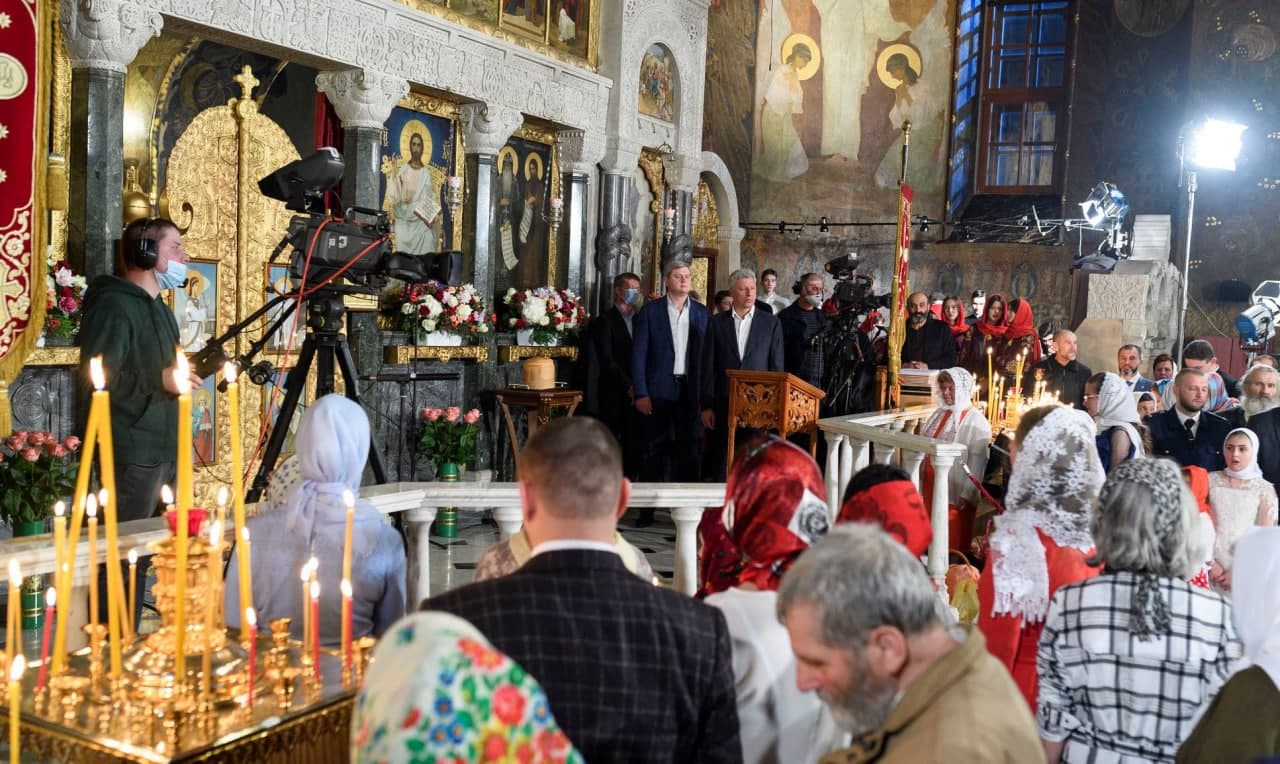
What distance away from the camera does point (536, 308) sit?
983cm

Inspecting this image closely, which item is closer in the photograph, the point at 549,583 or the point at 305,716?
the point at 549,583

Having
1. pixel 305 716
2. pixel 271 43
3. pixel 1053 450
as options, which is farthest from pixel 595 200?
pixel 305 716

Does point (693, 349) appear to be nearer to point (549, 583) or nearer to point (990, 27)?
point (549, 583)

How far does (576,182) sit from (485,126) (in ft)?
4.80

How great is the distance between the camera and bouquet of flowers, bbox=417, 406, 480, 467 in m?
8.65

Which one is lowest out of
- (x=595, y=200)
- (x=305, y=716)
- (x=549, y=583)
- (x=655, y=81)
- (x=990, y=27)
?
(x=305, y=716)

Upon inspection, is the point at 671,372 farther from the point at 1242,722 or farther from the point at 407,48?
the point at 1242,722

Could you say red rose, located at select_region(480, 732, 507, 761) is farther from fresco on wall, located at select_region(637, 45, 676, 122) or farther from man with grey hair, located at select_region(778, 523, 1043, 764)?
fresco on wall, located at select_region(637, 45, 676, 122)

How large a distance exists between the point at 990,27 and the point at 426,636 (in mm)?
19460

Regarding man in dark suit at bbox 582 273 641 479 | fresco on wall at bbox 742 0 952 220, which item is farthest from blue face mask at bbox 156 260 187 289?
fresco on wall at bbox 742 0 952 220

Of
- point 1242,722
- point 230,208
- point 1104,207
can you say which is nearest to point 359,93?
point 230,208

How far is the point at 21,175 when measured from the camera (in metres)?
5.57

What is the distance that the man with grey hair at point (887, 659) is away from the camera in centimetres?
168

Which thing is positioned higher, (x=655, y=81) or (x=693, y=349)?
(x=655, y=81)
